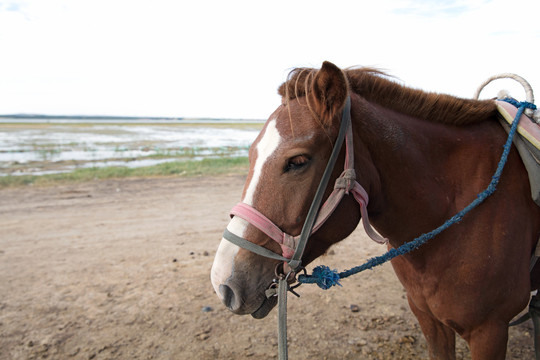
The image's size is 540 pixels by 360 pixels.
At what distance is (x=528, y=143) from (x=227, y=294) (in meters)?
1.90

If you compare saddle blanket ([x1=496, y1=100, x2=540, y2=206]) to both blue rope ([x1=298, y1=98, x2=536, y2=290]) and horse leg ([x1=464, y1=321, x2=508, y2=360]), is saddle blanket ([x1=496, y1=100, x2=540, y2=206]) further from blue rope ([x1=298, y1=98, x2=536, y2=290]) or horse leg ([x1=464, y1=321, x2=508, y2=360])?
horse leg ([x1=464, y1=321, x2=508, y2=360])

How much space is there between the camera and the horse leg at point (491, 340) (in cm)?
194

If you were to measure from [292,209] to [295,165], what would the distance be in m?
0.22

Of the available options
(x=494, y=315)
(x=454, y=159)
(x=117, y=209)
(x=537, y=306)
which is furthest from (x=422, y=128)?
(x=117, y=209)

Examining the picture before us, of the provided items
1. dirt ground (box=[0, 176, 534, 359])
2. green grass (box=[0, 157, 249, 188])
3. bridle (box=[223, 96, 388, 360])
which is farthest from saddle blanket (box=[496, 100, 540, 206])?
green grass (box=[0, 157, 249, 188])

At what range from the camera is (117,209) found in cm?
828

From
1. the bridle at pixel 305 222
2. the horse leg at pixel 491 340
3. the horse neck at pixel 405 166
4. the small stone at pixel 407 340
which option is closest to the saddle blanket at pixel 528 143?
the horse neck at pixel 405 166

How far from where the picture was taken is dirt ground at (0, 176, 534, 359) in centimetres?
337

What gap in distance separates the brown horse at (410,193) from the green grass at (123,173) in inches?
464

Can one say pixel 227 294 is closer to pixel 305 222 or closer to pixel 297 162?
pixel 305 222

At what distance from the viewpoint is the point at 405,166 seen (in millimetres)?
1911

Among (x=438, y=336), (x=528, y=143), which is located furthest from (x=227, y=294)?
(x=528, y=143)

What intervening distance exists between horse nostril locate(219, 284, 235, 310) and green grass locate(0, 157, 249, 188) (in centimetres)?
1186

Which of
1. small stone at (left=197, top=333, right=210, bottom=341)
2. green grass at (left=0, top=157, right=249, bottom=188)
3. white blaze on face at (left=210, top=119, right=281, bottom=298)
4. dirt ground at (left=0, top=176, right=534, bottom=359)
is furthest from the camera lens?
green grass at (left=0, top=157, right=249, bottom=188)
